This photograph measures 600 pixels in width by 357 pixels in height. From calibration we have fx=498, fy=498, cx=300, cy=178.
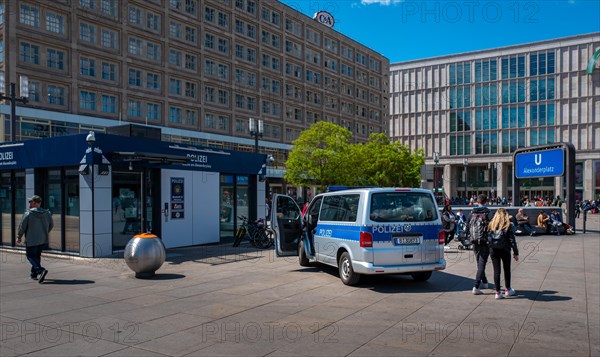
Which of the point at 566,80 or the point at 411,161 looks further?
the point at 566,80

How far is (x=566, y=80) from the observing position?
7631 cm

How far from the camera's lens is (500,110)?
8275 centimetres

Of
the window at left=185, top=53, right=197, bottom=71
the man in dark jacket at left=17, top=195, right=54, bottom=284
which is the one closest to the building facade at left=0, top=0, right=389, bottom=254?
the window at left=185, top=53, right=197, bottom=71

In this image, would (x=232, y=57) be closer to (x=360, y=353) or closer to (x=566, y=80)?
(x=566, y=80)

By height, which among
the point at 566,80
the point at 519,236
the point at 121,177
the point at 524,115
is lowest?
the point at 519,236

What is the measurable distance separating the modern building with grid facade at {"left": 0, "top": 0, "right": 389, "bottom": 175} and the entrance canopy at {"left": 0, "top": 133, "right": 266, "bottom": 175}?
26657 mm

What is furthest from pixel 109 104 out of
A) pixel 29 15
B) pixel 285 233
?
pixel 285 233

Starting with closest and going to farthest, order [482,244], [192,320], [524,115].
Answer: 1. [192,320]
2. [482,244]
3. [524,115]

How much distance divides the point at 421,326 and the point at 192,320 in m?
3.30

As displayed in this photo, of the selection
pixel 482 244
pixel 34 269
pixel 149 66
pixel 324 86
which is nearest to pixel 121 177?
pixel 34 269

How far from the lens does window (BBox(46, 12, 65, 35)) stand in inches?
1628

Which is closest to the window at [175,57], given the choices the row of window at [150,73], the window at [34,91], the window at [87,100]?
the row of window at [150,73]

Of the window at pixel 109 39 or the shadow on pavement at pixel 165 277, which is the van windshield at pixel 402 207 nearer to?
the shadow on pavement at pixel 165 277

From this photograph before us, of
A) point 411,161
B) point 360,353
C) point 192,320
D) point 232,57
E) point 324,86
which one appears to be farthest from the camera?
point 324,86
